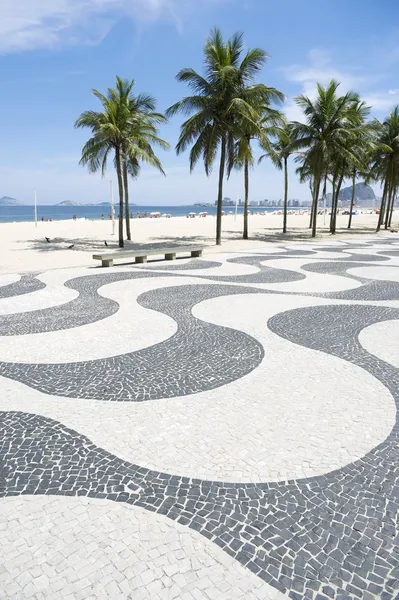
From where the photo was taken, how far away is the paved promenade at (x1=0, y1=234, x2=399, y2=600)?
89.0 inches

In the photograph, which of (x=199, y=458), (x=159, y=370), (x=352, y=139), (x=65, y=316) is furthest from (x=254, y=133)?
(x=199, y=458)

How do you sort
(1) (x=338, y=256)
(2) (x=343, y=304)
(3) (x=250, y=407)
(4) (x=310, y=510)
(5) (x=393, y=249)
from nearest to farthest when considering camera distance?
(4) (x=310, y=510) < (3) (x=250, y=407) < (2) (x=343, y=304) < (1) (x=338, y=256) < (5) (x=393, y=249)

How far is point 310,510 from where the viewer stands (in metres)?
2.70

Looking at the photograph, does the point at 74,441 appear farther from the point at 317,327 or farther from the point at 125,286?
the point at 125,286

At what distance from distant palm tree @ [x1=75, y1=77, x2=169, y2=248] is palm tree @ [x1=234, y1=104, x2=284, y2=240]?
3.99 metres

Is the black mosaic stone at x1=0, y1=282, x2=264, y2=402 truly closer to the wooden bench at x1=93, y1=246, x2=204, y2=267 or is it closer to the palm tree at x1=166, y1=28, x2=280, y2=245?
the wooden bench at x1=93, y1=246, x2=204, y2=267

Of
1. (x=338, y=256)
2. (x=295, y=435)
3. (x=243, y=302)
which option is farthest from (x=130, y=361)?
(x=338, y=256)

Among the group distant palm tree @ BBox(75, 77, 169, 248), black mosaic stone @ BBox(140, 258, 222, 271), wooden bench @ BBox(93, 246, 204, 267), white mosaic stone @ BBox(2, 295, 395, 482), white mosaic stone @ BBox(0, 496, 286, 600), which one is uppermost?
distant palm tree @ BBox(75, 77, 169, 248)

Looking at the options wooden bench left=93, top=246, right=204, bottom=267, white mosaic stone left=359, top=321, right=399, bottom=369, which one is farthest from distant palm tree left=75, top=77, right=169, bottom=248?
white mosaic stone left=359, top=321, right=399, bottom=369

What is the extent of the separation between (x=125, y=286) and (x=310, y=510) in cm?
805

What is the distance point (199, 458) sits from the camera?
10.6 feet

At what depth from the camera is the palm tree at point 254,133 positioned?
1868cm

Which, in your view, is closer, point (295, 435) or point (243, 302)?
point (295, 435)

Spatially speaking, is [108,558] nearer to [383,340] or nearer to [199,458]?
[199,458]
